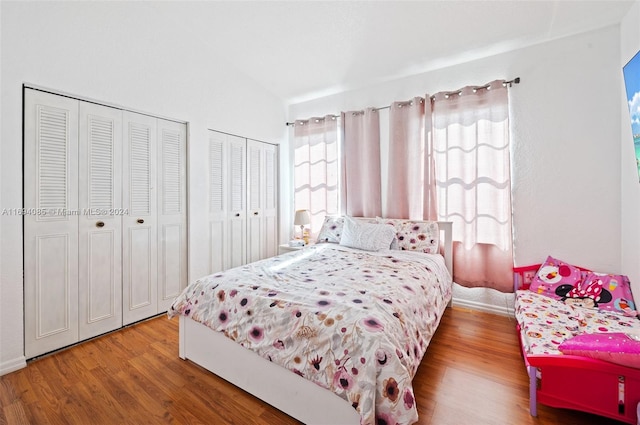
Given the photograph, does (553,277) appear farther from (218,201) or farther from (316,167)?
(218,201)

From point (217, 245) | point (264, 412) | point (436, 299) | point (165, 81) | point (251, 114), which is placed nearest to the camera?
point (264, 412)

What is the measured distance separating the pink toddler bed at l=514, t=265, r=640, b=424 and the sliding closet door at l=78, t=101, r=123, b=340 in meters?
3.13

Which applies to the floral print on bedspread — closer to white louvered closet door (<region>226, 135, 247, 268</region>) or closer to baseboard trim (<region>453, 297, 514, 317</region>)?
baseboard trim (<region>453, 297, 514, 317</region>)

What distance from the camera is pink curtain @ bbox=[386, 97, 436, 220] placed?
3133 mm

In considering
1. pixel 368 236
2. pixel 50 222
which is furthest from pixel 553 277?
pixel 50 222

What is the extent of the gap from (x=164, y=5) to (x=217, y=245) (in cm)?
243

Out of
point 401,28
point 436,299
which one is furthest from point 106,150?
point 436,299

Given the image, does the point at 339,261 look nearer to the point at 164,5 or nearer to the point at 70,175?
the point at 70,175

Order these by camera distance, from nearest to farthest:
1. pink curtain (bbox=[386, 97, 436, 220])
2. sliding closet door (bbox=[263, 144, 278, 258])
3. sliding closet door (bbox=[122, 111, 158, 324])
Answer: sliding closet door (bbox=[122, 111, 158, 324]) < pink curtain (bbox=[386, 97, 436, 220]) < sliding closet door (bbox=[263, 144, 278, 258])

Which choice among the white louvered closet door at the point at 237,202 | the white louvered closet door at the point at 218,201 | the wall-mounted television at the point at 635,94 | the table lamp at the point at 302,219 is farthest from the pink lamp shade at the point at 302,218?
the wall-mounted television at the point at 635,94

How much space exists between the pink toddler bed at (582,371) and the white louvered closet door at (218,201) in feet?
9.83

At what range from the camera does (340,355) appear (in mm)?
1301

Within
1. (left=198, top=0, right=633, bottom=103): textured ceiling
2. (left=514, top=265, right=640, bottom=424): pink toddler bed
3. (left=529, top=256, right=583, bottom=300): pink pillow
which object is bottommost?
(left=514, top=265, right=640, bottom=424): pink toddler bed

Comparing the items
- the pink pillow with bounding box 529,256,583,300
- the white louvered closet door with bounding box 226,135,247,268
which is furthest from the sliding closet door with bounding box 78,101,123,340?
the pink pillow with bounding box 529,256,583,300
